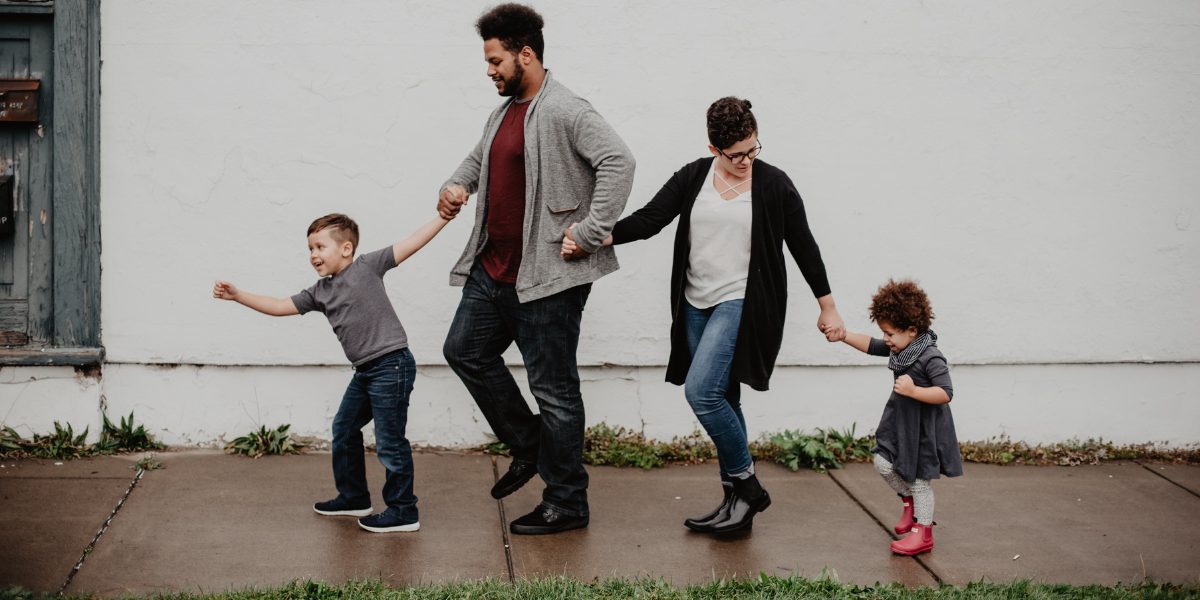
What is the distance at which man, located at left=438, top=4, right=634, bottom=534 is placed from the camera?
14.0ft

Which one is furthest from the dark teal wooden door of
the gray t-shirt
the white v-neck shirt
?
the white v-neck shirt

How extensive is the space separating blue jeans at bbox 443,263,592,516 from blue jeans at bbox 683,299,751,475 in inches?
19.1

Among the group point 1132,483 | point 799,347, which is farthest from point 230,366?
point 1132,483

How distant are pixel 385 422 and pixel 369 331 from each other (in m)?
0.36

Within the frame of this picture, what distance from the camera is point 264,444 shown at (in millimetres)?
5570

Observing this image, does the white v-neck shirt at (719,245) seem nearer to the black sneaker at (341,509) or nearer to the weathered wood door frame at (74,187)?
the black sneaker at (341,509)

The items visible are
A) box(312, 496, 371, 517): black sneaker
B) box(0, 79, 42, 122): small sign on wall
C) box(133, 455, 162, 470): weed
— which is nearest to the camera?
box(312, 496, 371, 517): black sneaker

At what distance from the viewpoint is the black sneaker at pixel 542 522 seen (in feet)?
14.9

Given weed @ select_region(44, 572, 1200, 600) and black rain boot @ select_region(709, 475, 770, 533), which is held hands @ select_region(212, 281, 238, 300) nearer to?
weed @ select_region(44, 572, 1200, 600)

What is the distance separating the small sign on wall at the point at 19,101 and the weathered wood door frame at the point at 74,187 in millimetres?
106

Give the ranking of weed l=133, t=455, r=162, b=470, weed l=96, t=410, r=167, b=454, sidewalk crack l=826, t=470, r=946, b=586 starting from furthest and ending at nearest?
1. weed l=96, t=410, r=167, b=454
2. weed l=133, t=455, r=162, b=470
3. sidewalk crack l=826, t=470, r=946, b=586

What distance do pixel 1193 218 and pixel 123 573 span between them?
Result: 17.3 feet

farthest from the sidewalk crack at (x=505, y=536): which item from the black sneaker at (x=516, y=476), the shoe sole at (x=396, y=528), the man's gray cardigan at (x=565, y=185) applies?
the man's gray cardigan at (x=565, y=185)

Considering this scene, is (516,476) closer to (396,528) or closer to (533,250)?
(396,528)
